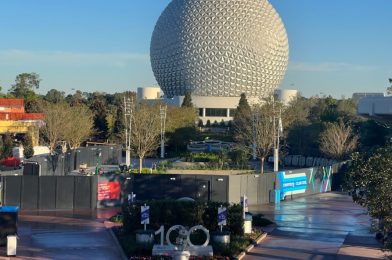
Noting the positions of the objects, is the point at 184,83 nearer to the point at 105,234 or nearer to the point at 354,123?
the point at 354,123

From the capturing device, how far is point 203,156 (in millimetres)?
52906

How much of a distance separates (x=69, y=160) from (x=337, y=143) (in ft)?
69.0

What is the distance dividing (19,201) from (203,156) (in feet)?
83.4

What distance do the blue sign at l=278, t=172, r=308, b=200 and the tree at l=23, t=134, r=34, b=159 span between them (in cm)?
2328

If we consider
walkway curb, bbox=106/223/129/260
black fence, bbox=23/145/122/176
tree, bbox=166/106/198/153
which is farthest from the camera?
tree, bbox=166/106/198/153

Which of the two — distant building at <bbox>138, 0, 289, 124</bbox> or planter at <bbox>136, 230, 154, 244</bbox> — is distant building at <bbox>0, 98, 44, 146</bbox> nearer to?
distant building at <bbox>138, 0, 289, 124</bbox>

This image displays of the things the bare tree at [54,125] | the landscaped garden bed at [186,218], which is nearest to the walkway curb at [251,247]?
the landscaped garden bed at [186,218]

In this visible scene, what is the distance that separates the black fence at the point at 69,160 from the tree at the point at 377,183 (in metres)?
A: 18.4

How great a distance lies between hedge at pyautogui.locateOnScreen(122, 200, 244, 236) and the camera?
23.4 m

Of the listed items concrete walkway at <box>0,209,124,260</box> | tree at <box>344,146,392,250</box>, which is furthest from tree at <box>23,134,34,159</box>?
tree at <box>344,146,392,250</box>

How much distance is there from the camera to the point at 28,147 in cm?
5419

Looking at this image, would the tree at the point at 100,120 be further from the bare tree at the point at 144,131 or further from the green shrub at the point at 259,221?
the green shrub at the point at 259,221

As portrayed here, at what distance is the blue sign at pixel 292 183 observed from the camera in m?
34.9

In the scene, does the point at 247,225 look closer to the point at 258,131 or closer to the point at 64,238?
the point at 64,238
